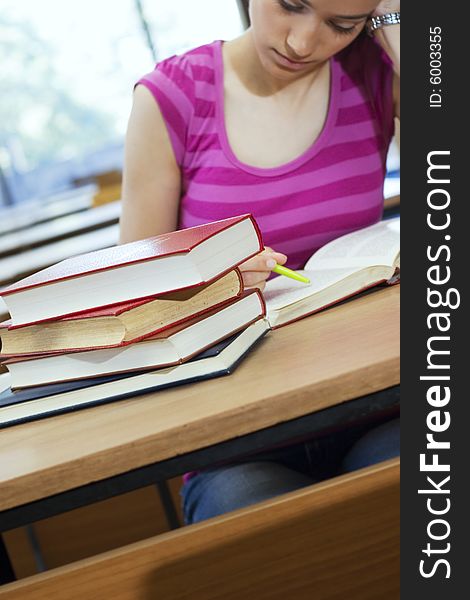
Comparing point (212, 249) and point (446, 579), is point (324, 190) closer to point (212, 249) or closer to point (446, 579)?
point (212, 249)

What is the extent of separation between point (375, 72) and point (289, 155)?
0.21 meters

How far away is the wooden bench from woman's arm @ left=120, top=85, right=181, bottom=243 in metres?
0.66

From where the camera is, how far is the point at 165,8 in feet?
21.5

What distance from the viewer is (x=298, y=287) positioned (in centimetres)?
101

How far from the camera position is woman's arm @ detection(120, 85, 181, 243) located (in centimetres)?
134

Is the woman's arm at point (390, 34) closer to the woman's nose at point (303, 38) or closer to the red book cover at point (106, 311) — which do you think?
the woman's nose at point (303, 38)

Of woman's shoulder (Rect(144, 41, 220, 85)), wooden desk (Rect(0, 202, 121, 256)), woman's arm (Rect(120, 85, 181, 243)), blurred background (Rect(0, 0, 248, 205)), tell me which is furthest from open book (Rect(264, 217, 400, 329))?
blurred background (Rect(0, 0, 248, 205))

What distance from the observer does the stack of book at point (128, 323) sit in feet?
2.59

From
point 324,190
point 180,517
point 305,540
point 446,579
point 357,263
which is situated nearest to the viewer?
point 446,579

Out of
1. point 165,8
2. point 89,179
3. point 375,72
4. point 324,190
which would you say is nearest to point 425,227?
point 324,190

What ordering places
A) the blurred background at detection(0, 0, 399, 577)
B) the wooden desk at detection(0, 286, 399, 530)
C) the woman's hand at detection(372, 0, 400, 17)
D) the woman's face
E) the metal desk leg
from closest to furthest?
the wooden desk at detection(0, 286, 399, 530) → the metal desk leg → the woman's face → the woman's hand at detection(372, 0, 400, 17) → the blurred background at detection(0, 0, 399, 577)

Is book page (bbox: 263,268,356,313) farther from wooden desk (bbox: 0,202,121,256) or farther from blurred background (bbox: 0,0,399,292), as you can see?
blurred background (bbox: 0,0,399,292)

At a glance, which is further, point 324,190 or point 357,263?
point 324,190

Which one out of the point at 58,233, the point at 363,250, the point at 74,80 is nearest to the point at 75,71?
the point at 74,80
